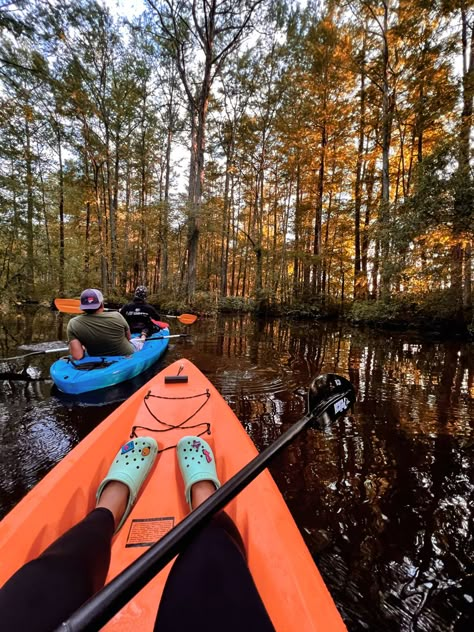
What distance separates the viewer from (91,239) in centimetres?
1933

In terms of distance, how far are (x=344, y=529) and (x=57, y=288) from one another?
1662 centimetres

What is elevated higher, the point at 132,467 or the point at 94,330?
the point at 94,330

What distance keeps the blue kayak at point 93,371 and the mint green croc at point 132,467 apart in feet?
6.95

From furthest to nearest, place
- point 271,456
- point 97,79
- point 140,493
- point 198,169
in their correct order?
1. point 97,79
2. point 198,169
3. point 140,493
4. point 271,456

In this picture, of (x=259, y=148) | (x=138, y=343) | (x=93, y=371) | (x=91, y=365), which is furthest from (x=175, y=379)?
(x=259, y=148)

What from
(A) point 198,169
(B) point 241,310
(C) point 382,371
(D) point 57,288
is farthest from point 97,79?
(C) point 382,371

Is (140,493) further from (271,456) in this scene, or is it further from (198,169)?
(198,169)

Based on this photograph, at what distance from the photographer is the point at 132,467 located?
5.28ft

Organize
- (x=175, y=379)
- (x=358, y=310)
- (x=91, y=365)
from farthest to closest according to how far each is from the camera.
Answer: (x=358, y=310), (x=91, y=365), (x=175, y=379)

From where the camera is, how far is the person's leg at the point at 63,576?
2.49ft

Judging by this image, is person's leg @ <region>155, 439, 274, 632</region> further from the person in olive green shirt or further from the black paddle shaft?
the person in olive green shirt

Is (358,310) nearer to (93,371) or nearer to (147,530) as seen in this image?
(93,371)

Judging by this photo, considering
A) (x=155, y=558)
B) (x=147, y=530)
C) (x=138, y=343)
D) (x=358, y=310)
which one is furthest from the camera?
(x=358, y=310)

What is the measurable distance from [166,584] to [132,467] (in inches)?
30.2
